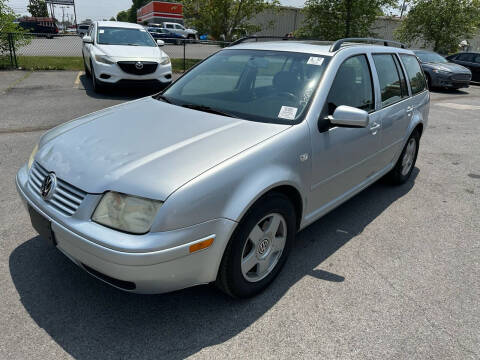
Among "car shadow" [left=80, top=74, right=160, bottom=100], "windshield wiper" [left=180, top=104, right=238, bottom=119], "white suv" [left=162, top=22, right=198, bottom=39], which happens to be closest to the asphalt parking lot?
"windshield wiper" [left=180, top=104, right=238, bottom=119]

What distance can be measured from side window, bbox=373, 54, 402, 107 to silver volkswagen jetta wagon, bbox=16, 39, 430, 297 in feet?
0.09

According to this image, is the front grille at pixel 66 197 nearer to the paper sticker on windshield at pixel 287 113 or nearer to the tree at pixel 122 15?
the paper sticker on windshield at pixel 287 113

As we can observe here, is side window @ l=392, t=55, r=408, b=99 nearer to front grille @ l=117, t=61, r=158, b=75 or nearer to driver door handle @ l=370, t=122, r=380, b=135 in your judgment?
driver door handle @ l=370, t=122, r=380, b=135

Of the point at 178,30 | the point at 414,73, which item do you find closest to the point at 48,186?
the point at 414,73

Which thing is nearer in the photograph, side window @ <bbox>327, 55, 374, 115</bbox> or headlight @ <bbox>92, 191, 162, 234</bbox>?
headlight @ <bbox>92, 191, 162, 234</bbox>

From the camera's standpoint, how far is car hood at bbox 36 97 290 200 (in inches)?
83.4

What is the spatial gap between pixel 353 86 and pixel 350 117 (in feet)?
2.38

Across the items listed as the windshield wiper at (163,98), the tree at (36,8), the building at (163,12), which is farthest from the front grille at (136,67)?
the tree at (36,8)

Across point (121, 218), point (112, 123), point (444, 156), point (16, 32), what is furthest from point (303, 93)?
point (16, 32)

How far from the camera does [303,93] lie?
2.93 m

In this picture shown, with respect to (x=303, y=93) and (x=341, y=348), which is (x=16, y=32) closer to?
(x=303, y=93)

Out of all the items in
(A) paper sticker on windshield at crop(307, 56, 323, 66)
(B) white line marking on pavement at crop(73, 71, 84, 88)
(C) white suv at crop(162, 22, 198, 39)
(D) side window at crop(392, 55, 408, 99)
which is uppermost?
(C) white suv at crop(162, 22, 198, 39)

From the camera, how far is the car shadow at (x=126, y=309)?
2.21 m

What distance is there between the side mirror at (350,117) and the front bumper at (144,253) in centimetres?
118
